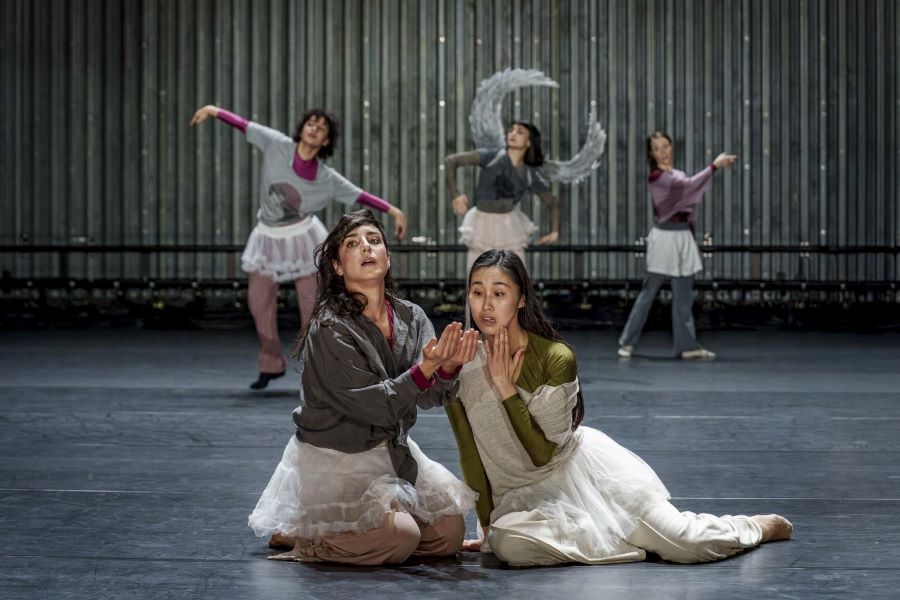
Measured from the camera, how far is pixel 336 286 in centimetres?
316

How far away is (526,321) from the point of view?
3170 mm

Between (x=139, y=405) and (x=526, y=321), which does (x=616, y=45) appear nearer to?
(x=139, y=405)

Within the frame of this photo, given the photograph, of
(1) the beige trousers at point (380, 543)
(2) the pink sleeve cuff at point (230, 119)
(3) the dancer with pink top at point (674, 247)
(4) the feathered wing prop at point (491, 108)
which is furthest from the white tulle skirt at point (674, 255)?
(1) the beige trousers at point (380, 543)

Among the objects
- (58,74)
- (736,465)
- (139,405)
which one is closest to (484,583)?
(736,465)

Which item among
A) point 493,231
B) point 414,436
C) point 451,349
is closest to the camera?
point 451,349

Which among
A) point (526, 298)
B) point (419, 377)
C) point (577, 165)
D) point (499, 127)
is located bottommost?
point (419, 377)

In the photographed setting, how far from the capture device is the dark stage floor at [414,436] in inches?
112

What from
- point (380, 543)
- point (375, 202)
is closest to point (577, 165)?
point (375, 202)

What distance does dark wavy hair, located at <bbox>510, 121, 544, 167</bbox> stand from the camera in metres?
6.95

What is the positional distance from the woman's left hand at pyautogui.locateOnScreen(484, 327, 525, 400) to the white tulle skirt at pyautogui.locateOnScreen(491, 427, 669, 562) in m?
0.21

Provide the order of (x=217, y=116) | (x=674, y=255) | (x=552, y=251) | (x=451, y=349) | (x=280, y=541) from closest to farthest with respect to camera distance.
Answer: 1. (x=451, y=349)
2. (x=280, y=541)
3. (x=217, y=116)
4. (x=674, y=255)
5. (x=552, y=251)

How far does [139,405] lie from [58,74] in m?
→ 5.20

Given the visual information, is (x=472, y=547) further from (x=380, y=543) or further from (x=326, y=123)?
(x=326, y=123)

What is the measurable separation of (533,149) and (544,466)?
13.2 feet
